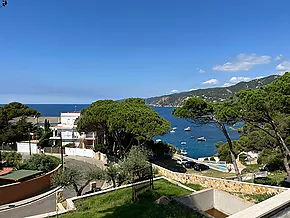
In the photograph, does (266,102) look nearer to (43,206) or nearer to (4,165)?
(43,206)

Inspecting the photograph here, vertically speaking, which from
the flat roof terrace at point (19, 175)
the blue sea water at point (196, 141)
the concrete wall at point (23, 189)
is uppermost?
the flat roof terrace at point (19, 175)

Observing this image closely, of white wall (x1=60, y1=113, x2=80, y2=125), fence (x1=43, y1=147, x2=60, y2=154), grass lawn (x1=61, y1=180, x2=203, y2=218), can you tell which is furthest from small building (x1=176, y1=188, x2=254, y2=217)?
white wall (x1=60, y1=113, x2=80, y2=125)

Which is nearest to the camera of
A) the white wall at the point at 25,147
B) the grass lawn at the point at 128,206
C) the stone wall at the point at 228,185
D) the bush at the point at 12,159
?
the grass lawn at the point at 128,206

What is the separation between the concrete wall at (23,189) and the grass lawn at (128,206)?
6.98 m

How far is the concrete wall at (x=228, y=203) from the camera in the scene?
11.9 m

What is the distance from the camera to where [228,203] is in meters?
12.6

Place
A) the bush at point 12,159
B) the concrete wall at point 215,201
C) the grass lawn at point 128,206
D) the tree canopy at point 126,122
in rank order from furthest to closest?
the tree canopy at point 126,122 < the bush at point 12,159 < the concrete wall at point 215,201 < the grass lawn at point 128,206

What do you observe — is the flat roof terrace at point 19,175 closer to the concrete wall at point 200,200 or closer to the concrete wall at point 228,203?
the concrete wall at point 200,200

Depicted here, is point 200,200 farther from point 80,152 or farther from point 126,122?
point 80,152

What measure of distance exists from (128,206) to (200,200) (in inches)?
Answer: 147

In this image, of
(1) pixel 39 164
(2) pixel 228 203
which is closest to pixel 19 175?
(1) pixel 39 164

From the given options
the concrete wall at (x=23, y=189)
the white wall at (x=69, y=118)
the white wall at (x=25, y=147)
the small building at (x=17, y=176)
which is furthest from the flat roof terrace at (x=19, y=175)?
the white wall at (x=69, y=118)

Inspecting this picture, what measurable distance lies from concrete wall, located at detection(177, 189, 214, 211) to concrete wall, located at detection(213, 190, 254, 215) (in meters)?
0.25

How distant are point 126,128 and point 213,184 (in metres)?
11.9
